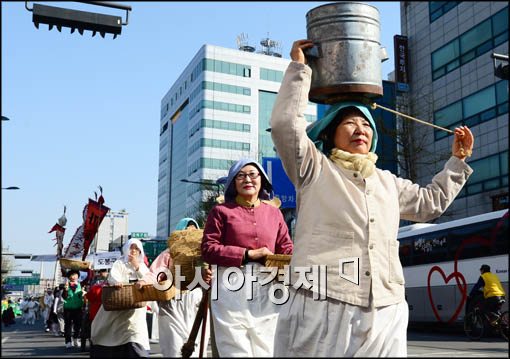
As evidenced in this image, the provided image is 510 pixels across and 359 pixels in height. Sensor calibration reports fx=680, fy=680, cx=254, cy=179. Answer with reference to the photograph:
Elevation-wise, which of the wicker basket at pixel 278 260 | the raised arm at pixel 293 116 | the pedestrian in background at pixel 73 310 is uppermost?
the raised arm at pixel 293 116

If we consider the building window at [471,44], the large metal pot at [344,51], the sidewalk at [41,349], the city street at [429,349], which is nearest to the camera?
the large metal pot at [344,51]

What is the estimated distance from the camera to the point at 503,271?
A: 50.5ft

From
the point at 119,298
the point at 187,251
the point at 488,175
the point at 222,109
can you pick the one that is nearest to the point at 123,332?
the point at 119,298

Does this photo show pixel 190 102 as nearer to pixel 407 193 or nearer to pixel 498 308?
pixel 498 308

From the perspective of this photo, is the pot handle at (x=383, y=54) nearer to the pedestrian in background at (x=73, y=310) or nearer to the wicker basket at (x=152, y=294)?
the wicker basket at (x=152, y=294)

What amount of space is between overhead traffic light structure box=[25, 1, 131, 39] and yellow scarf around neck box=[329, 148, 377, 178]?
3.00m

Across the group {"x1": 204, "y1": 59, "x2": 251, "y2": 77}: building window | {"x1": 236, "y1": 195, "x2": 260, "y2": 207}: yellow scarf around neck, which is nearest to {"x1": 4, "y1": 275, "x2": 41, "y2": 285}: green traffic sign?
{"x1": 204, "y1": 59, "x2": 251, "y2": 77}: building window

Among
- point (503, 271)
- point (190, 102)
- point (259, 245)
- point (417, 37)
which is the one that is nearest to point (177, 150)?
point (190, 102)

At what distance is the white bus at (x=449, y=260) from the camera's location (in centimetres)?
1625

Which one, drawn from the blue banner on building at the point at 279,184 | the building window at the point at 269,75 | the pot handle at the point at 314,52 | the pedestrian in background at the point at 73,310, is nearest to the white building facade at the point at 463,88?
the blue banner on building at the point at 279,184

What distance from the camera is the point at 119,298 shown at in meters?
7.29

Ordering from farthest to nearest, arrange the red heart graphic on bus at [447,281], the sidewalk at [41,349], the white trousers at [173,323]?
1. the red heart graphic on bus at [447,281]
2. the sidewalk at [41,349]
3. the white trousers at [173,323]

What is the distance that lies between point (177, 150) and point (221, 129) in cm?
1627

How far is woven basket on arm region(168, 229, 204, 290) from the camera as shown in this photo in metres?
6.13
